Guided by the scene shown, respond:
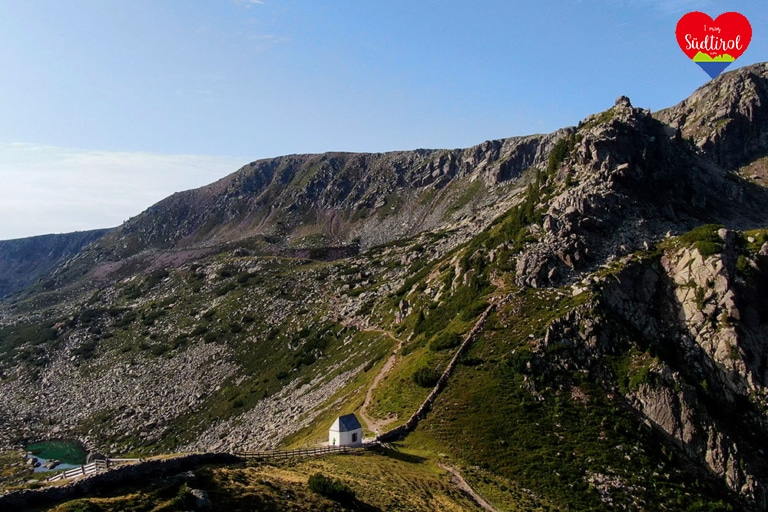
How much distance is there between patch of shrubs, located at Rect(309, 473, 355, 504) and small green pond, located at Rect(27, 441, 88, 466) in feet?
216

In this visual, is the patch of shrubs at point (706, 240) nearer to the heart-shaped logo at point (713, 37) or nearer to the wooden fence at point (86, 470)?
the heart-shaped logo at point (713, 37)

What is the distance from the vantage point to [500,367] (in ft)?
194

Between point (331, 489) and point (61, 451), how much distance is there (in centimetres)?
7729

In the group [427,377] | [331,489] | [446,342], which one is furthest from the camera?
[446,342]

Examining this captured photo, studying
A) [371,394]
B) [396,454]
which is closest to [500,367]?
[371,394]

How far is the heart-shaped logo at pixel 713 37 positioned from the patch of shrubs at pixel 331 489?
59.4 metres

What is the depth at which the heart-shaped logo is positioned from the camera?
61594 mm

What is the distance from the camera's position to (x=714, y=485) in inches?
1900

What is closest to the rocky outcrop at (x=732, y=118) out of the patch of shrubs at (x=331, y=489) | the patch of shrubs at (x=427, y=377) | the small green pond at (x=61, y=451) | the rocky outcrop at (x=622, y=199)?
the rocky outcrop at (x=622, y=199)

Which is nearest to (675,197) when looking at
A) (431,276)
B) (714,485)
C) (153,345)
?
(431,276)

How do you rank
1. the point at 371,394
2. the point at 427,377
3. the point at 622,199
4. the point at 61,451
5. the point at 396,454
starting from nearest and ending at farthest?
the point at 396,454 → the point at 427,377 → the point at 371,394 → the point at 622,199 → the point at 61,451

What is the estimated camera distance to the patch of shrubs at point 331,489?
34781mm

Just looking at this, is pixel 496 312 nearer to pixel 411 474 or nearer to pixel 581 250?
pixel 581 250

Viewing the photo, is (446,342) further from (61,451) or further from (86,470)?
(61,451)
